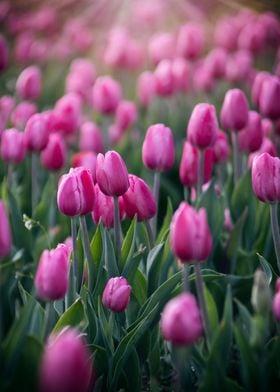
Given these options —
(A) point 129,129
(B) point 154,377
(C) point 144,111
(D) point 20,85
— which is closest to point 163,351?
(B) point 154,377

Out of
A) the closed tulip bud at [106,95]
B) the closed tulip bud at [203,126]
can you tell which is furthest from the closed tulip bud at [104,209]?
the closed tulip bud at [106,95]

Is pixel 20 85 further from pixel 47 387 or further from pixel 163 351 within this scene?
pixel 47 387

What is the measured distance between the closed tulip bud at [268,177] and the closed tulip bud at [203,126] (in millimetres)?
425

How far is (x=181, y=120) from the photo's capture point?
3953 millimetres

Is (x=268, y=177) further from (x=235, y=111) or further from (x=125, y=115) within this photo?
(x=125, y=115)

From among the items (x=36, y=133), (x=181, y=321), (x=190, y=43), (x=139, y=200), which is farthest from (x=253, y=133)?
(x=190, y=43)

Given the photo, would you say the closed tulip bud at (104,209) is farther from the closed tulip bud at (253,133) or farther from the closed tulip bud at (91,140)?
the closed tulip bud at (91,140)

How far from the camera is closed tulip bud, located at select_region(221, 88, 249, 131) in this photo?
8.05ft

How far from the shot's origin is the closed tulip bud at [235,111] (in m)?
2.46

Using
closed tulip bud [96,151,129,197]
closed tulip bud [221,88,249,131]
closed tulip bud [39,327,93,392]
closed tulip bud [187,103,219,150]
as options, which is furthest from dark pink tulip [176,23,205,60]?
closed tulip bud [39,327,93,392]

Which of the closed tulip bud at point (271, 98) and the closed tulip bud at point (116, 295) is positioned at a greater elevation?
the closed tulip bud at point (116, 295)

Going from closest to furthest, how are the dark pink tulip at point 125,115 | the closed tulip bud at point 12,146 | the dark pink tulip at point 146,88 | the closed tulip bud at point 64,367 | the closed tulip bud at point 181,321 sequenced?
the closed tulip bud at point 64,367
the closed tulip bud at point 181,321
the closed tulip bud at point 12,146
the dark pink tulip at point 125,115
the dark pink tulip at point 146,88

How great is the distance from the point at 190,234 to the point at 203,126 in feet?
3.03

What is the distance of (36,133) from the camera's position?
254 cm
